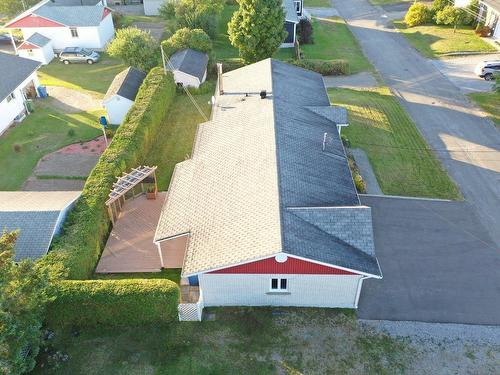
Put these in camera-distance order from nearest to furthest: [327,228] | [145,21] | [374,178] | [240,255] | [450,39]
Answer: [240,255]
[327,228]
[374,178]
[450,39]
[145,21]

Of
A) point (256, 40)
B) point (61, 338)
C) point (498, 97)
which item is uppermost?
point (256, 40)

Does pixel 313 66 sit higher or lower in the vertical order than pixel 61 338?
higher

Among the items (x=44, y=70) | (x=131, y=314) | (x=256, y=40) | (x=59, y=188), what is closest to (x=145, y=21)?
(x=44, y=70)

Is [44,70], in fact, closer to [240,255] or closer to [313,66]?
[313,66]

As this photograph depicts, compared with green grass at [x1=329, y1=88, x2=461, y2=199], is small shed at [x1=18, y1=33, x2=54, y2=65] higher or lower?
higher

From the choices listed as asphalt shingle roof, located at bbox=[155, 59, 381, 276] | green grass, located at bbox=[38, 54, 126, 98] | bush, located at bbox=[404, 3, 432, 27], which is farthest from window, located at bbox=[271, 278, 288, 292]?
bush, located at bbox=[404, 3, 432, 27]

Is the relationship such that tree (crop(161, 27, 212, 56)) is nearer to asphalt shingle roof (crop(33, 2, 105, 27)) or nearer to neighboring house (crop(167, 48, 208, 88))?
neighboring house (crop(167, 48, 208, 88))

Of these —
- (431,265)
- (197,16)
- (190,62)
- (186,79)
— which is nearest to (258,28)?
(190,62)
